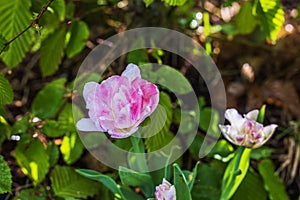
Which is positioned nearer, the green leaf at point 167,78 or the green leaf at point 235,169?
the green leaf at point 235,169

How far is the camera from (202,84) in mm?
1856

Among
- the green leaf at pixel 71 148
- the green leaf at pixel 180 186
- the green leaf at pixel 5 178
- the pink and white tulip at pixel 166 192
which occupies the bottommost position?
the green leaf at pixel 71 148

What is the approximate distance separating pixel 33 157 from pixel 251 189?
1.76 feet

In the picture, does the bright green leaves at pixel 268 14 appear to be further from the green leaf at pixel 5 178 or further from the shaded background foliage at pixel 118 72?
the green leaf at pixel 5 178

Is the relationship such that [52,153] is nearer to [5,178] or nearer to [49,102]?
[49,102]

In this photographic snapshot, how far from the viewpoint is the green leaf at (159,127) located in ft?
4.42

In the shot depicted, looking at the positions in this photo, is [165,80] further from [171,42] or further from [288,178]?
[288,178]

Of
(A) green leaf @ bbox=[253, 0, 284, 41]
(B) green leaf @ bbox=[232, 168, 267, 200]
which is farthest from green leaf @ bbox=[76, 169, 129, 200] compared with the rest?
(A) green leaf @ bbox=[253, 0, 284, 41]

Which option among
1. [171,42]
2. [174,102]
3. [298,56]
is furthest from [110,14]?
[298,56]

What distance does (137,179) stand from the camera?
4.16 feet

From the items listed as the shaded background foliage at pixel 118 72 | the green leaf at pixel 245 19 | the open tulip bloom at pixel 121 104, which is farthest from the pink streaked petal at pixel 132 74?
the green leaf at pixel 245 19

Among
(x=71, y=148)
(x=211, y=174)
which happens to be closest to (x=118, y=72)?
(x=71, y=148)

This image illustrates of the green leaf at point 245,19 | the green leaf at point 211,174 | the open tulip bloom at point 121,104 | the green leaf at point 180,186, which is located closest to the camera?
the open tulip bloom at point 121,104

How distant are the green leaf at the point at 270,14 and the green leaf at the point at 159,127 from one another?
0.98ft
